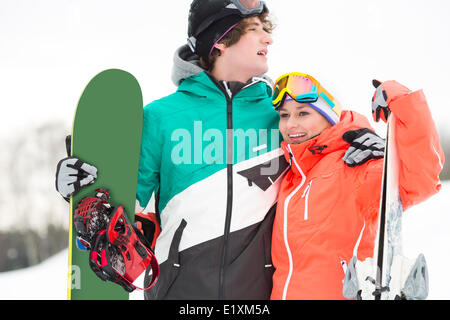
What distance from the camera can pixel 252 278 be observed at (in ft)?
5.53

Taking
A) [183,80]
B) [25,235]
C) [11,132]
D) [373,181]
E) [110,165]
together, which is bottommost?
[25,235]

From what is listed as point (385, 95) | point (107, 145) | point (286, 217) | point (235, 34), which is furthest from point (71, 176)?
point (385, 95)

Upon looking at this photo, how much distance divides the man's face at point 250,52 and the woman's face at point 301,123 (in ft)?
0.95

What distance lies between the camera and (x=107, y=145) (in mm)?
1892

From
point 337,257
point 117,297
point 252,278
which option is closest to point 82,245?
point 117,297

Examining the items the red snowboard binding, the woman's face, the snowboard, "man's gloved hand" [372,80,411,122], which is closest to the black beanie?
the snowboard

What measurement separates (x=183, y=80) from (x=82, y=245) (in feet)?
2.98

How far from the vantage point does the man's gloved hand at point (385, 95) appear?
1434 mm

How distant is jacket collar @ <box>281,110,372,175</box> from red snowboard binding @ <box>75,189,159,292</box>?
2.36ft

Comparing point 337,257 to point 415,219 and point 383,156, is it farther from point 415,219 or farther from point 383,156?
point 415,219

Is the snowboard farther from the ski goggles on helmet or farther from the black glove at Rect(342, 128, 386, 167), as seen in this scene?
the black glove at Rect(342, 128, 386, 167)

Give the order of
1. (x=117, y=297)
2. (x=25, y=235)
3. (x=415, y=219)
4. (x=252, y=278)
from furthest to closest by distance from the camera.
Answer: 1. (x=25, y=235)
2. (x=415, y=219)
3. (x=117, y=297)
4. (x=252, y=278)

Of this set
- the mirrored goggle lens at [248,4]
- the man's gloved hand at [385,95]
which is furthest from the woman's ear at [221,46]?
the man's gloved hand at [385,95]

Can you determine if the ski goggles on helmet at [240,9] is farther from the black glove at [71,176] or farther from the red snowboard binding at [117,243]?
the red snowboard binding at [117,243]
